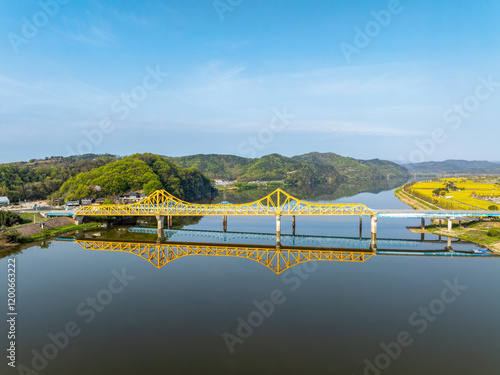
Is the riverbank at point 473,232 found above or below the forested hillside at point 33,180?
below

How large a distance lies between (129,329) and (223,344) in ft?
18.5

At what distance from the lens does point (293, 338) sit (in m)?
18.4

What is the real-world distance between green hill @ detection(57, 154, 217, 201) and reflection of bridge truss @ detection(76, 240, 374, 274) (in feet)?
110

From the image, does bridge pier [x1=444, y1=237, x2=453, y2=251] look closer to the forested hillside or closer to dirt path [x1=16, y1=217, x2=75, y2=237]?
dirt path [x1=16, y1=217, x2=75, y2=237]

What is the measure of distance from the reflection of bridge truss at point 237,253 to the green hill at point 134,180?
33.6m

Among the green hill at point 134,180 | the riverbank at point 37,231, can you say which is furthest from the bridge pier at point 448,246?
the green hill at point 134,180

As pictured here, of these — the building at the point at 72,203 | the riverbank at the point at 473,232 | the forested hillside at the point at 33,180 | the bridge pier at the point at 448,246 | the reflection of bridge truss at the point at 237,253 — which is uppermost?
the forested hillside at the point at 33,180

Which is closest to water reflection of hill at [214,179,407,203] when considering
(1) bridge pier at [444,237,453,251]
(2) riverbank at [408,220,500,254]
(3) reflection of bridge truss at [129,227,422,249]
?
(3) reflection of bridge truss at [129,227,422,249]

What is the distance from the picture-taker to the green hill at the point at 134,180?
72500mm

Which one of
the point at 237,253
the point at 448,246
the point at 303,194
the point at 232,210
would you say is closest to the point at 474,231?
the point at 448,246

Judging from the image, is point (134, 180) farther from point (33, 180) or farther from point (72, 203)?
point (33, 180)

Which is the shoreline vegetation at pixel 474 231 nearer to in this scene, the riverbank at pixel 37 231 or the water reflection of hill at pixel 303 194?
the water reflection of hill at pixel 303 194

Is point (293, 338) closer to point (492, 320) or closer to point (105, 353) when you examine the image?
point (105, 353)

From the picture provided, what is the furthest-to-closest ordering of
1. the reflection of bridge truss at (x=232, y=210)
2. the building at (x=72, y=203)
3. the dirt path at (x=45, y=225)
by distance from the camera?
the building at (x=72, y=203) < the reflection of bridge truss at (x=232, y=210) < the dirt path at (x=45, y=225)
